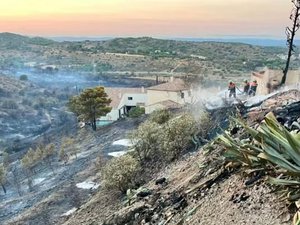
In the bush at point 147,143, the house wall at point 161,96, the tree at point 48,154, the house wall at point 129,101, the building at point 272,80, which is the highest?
the building at point 272,80

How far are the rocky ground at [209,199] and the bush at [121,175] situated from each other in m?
1.99

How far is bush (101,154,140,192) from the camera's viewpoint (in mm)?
13969

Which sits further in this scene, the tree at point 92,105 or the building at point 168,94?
the building at point 168,94

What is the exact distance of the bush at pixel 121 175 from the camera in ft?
45.8

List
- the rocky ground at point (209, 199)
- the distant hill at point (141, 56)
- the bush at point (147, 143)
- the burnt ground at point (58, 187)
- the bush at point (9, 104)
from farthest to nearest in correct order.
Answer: the distant hill at point (141, 56)
the bush at point (9, 104)
the burnt ground at point (58, 187)
the bush at point (147, 143)
the rocky ground at point (209, 199)

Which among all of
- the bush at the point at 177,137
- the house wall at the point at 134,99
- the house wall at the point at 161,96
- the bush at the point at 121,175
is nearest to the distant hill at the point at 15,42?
the house wall at the point at 134,99

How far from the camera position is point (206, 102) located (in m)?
25.0

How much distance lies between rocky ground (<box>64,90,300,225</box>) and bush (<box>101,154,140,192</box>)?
1.99 meters

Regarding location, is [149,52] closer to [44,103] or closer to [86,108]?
[44,103]

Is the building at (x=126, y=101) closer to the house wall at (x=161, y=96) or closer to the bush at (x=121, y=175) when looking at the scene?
the house wall at (x=161, y=96)

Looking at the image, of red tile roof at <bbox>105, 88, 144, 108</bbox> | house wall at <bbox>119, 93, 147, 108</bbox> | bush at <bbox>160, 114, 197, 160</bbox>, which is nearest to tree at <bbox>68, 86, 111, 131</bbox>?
red tile roof at <bbox>105, 88, 144, 108</bbox>

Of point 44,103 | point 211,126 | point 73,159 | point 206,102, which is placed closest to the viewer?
point 211,126

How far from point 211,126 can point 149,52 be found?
117618 mm

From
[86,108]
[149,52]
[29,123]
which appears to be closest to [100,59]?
[149,52]
